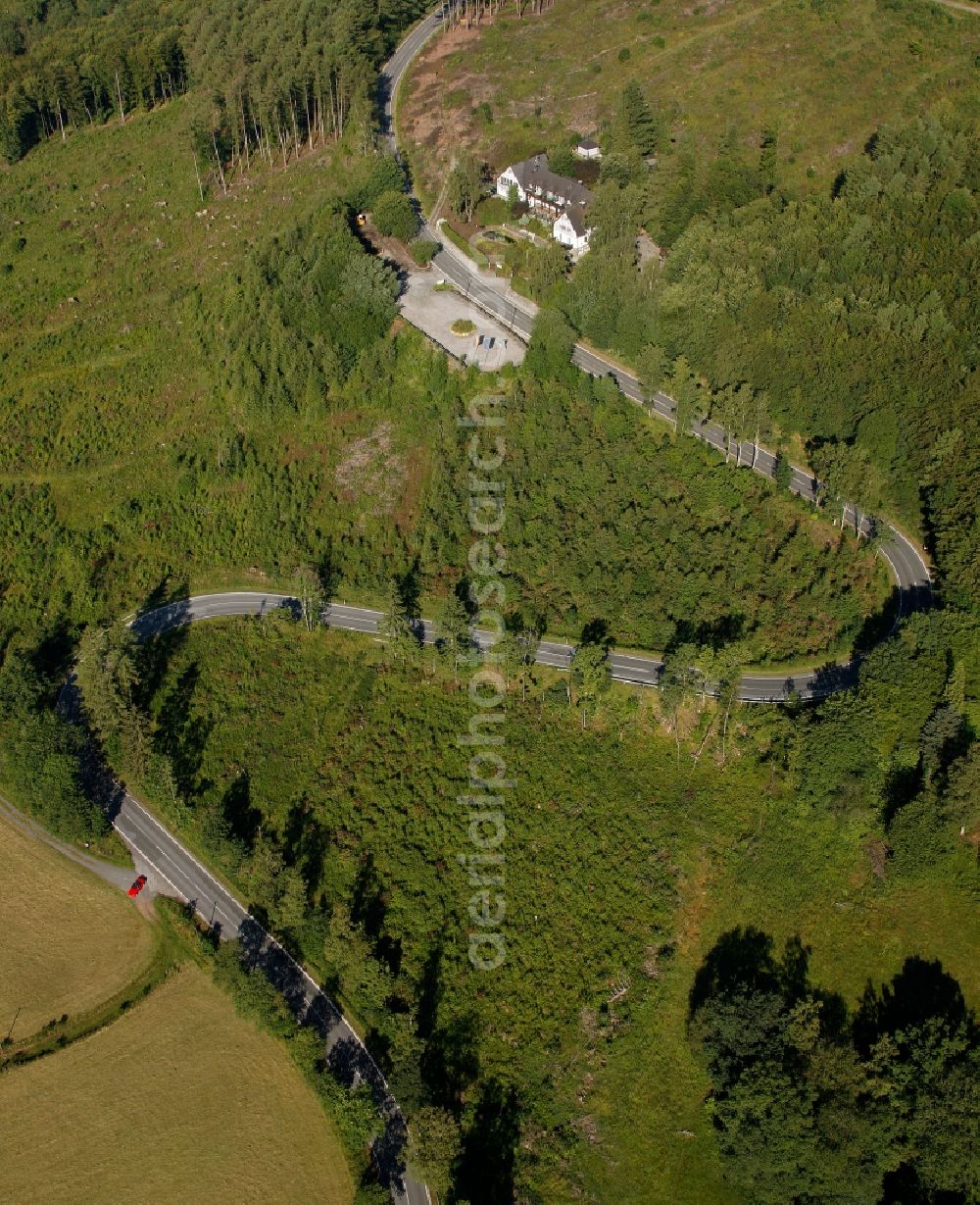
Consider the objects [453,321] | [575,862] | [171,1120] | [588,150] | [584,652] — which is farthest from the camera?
[588,150]

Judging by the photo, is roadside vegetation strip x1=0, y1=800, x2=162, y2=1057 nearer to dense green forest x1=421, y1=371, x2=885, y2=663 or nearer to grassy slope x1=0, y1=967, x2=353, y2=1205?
grassy slope x1=0, y1=967, x2=353, y2=1205

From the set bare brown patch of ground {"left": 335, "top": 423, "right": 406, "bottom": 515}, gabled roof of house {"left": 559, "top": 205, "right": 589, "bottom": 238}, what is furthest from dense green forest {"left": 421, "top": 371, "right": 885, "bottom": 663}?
gabled roof of house {"left": 559, "top": 205, "right": 589, "bottom": 238}

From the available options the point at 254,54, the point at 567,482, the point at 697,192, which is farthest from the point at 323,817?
the point at 254,54

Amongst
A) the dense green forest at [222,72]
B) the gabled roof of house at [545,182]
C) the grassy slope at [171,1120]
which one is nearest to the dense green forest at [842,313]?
the gabled roof of house at [545,182]

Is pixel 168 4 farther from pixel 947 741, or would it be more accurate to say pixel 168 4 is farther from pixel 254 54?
pixel 947 741

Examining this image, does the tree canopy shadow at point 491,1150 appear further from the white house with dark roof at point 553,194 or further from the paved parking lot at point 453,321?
the white house with dark roof at point 553,194

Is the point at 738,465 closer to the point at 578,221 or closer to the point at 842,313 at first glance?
the point at 842,313

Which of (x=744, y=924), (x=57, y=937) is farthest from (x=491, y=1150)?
(x=57, y=937)
